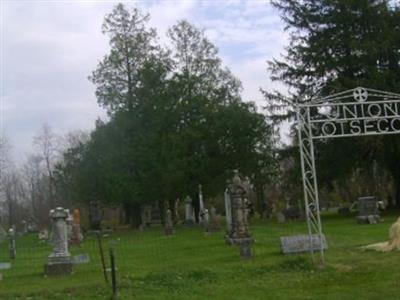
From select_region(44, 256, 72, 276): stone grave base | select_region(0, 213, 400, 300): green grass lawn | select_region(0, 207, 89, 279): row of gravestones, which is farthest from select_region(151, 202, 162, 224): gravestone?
select_region(44, 256, 72, 276): stone grave base

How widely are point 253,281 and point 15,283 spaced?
19.6ft

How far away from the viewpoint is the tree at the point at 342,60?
36438mm

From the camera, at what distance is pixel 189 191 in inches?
1822

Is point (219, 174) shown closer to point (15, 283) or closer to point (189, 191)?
point (189, 191)

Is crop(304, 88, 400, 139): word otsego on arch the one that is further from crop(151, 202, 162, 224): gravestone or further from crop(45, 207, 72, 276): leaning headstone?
crop(151, 202, 162, 224): gravestone

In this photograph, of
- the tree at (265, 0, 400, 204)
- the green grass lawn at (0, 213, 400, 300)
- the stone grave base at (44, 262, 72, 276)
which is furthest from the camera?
the tree at (265, 0, 400, 204)

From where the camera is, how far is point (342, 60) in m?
38.1

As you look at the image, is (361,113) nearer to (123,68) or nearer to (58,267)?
(58,267)

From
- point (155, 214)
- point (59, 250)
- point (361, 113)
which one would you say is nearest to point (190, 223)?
point (155, 214)

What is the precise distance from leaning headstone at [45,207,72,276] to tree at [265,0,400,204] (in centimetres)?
2141

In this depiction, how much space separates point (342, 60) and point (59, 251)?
984 inches

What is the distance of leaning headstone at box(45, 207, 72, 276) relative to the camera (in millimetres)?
16984

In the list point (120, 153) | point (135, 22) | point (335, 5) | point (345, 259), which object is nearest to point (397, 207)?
point (335, 5)

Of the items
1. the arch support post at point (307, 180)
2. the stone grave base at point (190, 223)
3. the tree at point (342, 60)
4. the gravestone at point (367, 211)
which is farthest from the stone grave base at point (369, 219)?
the stone grave base at point (190, 223)
